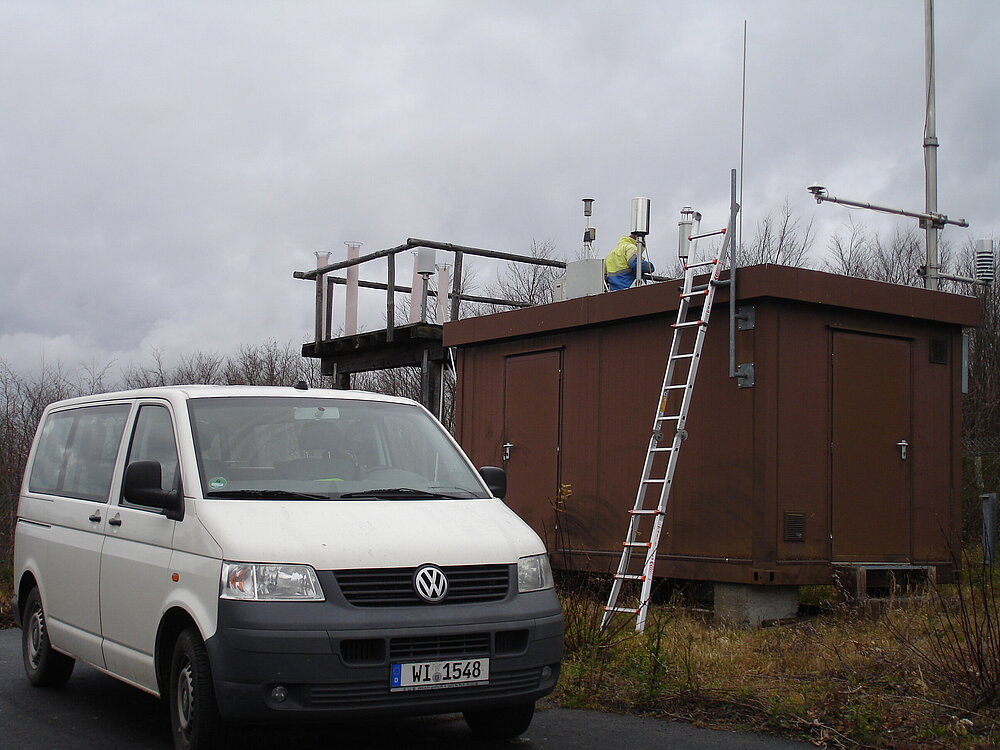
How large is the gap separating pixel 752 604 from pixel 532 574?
4.77 metres

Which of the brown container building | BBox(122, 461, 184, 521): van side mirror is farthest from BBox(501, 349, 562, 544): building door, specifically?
BBox(122, 461, 184, 521): van side mirror

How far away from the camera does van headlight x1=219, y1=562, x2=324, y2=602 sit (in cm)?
545

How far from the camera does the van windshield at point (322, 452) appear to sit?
6.28m

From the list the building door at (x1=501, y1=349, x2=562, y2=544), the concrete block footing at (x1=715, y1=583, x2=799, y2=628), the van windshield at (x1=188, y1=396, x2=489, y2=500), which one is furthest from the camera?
the building door at (x1=501, y1=349, x2=562, y2=544)

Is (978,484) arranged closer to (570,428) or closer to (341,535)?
(570,428)

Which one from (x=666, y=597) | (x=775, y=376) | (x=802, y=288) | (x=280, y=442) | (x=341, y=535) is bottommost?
(x=666, y=597)

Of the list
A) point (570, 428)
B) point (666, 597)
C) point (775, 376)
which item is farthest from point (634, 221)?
point (666, 597)

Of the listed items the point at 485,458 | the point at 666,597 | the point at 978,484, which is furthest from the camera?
the point at 978,484

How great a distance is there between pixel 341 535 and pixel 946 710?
356 cm

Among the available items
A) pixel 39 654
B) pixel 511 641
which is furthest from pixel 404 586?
pixel 39 654

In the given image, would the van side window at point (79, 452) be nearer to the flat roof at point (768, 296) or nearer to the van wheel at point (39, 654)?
the van wheel at point (39, 654)

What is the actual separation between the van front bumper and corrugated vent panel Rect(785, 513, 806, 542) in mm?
5188

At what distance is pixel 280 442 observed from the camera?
659 centimetres

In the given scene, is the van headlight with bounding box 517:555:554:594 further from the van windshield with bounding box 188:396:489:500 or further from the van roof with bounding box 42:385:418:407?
the van roof with bounding box 42:385:418:407
